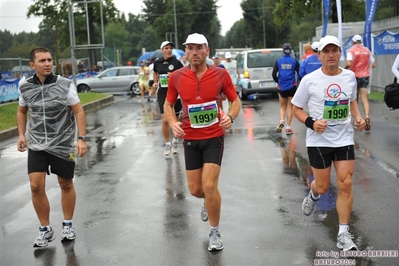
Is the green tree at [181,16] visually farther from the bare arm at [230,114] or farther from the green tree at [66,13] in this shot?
the bare arm at [230,114]

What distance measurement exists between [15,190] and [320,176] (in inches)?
181

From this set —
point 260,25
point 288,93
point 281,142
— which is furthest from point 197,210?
point 260,25

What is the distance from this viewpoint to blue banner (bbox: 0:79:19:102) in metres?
22.5

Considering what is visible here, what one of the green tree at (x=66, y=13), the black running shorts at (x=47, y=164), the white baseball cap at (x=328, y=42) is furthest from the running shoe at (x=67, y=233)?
the green tree at (x=66, y=13)

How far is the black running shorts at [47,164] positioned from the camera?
611cm

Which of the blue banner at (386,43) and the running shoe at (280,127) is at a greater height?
A: the blue banner at (386,43)

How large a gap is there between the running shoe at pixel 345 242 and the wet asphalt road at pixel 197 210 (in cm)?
8

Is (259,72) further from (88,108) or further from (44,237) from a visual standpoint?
(44,237)

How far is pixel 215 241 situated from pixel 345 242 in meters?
1.08

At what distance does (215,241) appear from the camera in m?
5.73

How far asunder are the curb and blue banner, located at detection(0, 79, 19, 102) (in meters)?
2.51

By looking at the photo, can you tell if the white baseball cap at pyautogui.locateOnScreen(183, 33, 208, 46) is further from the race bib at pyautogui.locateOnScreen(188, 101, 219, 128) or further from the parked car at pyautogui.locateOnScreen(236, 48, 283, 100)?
the parked car at pyautogui.locateOnScreen(236, 48, 283, 100)

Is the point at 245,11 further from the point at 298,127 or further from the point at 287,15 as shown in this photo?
the point at 298,127

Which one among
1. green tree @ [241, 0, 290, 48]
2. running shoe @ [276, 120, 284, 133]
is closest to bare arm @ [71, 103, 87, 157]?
running shoe @ [276, 120, 284, 133]
